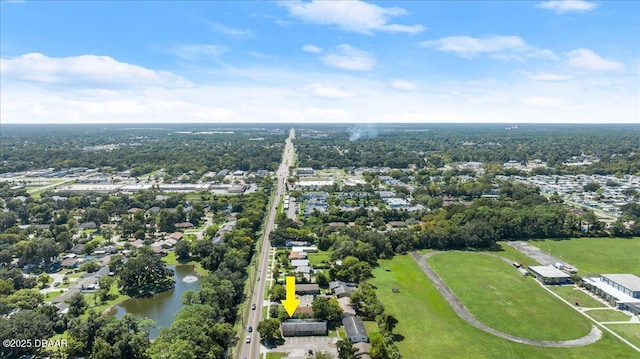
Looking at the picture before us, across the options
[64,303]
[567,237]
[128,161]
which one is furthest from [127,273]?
[128,161]

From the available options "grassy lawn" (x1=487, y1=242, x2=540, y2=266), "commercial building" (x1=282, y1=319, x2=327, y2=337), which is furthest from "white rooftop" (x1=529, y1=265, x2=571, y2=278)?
"commercial building" (x1=282, y1=319, x2=327, y2=337)

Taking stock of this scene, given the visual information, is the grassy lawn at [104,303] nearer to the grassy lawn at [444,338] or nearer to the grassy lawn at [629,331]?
the grassy lawn at [444,338]

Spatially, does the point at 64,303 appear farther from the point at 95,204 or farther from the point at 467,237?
the point at 467,237

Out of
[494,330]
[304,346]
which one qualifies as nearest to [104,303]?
[304,346]

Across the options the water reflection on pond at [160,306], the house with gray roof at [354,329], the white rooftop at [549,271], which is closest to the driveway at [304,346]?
the house with gray roof at [354,329]

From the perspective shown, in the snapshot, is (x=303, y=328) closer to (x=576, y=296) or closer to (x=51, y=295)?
(x=51, y=295)

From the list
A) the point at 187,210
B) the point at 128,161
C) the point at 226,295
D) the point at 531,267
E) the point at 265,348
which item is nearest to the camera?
the point at 265,348
